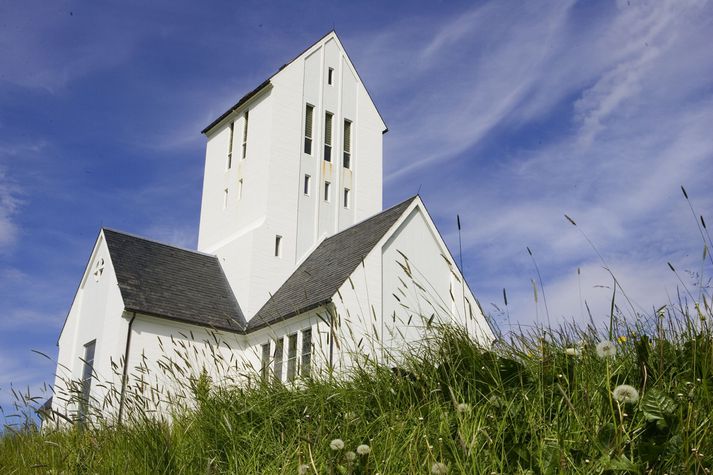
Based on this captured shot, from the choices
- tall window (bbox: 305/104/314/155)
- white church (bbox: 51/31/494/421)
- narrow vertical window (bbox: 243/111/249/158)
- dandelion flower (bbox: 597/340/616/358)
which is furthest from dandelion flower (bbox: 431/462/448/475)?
narrow vertical window (bbox: 243/111/249/158)

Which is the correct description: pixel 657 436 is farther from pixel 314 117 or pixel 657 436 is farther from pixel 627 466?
pixel 314 117

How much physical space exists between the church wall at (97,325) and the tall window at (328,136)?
1014 cm

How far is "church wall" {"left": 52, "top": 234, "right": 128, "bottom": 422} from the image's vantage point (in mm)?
22781

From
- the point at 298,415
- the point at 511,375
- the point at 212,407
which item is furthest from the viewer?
the point at 212,407

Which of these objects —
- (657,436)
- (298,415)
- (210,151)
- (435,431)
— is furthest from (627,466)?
(210,151)

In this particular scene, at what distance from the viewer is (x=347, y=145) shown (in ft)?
101

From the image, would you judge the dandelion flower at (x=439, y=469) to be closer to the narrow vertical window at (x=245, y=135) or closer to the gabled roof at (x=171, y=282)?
the gabled roof at (x=171, y=282)

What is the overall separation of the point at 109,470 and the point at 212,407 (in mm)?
1174

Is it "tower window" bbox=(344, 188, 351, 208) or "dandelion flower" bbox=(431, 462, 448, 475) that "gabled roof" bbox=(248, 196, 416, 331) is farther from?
"dandelion flower" bbox=(431, 462, 448, 475)

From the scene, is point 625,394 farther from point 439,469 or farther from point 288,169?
point 288,169

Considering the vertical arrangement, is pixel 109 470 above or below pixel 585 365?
below

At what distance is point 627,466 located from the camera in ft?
11.9

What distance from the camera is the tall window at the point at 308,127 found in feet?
96.3

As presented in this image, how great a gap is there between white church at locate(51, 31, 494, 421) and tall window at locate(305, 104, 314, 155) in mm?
49
